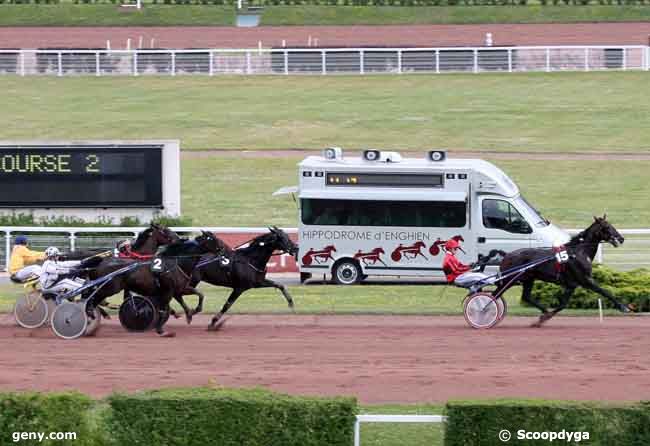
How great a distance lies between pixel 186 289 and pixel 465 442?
24.1 ft

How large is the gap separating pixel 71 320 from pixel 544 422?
801 cm

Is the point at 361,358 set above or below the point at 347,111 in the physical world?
below

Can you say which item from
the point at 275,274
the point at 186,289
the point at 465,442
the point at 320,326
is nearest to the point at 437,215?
the point at 275,274

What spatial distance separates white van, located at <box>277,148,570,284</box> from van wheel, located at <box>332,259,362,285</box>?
0.02m

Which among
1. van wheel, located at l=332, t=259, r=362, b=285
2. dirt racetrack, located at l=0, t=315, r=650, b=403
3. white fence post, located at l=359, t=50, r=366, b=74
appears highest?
white fence post, located at l=359, t=50, r=366, b=74

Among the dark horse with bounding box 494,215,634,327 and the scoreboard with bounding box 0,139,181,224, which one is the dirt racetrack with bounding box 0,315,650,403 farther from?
the scoreboard with bounding box 0,139,181,224

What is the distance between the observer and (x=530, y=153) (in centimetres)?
3284

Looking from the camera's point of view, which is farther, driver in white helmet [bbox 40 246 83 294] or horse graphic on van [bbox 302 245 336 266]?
horse graphic on van [bbox 302 245 336 266]

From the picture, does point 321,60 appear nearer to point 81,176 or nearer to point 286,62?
point 286,62

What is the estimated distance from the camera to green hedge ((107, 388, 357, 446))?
33.4ft

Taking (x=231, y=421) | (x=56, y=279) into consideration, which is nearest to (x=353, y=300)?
(x=56, y=279)

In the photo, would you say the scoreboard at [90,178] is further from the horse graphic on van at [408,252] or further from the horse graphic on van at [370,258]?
the horse graphic on van at [408,252]

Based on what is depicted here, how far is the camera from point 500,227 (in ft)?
72.2

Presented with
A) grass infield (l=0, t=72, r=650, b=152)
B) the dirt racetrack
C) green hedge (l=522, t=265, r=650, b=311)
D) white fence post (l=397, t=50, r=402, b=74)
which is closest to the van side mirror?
green hedge (l=522, t=265, r=650, b=311)
